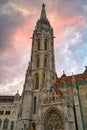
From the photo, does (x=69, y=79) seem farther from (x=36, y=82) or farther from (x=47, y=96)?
(x=36, y=82)

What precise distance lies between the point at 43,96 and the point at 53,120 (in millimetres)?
5512

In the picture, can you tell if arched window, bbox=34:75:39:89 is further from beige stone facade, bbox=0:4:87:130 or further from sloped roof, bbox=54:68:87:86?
sloped roof, bbox=54:68:87:86

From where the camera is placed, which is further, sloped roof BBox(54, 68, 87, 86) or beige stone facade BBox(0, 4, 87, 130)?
sloped roof BBox(54, 68, 87, 86)

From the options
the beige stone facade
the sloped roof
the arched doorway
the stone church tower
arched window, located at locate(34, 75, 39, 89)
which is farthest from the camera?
arched window, located at locate(34, 75, 39, 89)

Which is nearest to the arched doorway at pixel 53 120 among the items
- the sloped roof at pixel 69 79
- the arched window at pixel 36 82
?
the sloped roof at pixel 69 79

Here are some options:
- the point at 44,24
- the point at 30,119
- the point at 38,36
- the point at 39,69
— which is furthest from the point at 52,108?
the point at 44,24

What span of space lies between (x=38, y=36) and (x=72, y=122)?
27367 millimetres

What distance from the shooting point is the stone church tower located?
30208 mm

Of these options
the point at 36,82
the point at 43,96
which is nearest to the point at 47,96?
the point at 43,96

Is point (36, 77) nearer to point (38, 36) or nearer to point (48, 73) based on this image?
point (48, 73)

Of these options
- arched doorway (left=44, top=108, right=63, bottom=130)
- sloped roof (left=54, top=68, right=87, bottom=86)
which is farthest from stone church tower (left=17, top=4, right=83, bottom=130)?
sloped roof (left=54, top=68, right=87, bottom=86)

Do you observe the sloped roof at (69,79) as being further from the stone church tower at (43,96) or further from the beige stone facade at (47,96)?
the stone church tower at (43,96)

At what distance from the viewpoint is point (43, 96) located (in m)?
33.9

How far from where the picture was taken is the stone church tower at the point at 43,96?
99.1ft
